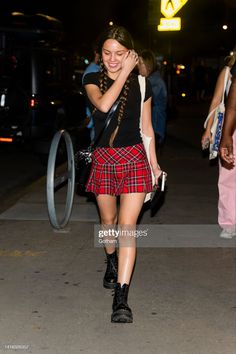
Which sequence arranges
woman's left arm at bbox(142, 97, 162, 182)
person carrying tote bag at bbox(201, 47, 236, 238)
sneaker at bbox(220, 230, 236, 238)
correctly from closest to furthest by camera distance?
woman's left arm at bbox(142, 97, 162, 182)
person carrying tote bag at bbox(201, 47, 236, 238)
sneaker at bbox(220, 230, 236, 238)

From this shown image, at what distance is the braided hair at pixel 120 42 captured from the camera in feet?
13.8

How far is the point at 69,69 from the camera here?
1312 cm

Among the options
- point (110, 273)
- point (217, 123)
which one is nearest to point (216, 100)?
point (217, 123)

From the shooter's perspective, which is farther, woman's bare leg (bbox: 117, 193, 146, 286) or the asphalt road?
the asphalt road

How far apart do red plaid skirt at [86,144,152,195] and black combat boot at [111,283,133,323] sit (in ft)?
2.17

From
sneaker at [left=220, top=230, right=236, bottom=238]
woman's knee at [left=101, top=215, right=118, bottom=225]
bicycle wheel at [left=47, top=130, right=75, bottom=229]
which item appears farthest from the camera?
sneaker at [left=220, top=230, right=236, bottom=238]

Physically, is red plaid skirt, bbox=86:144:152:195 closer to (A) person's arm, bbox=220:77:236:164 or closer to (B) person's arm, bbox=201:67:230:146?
(A) person's arm, bbox=220:77:236:164

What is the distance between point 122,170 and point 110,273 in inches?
38.1

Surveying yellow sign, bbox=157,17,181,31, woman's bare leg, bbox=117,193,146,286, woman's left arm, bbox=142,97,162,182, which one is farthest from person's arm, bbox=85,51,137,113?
yellow sign, bbox=157,17,181,31

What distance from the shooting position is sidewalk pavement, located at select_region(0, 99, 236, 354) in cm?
394

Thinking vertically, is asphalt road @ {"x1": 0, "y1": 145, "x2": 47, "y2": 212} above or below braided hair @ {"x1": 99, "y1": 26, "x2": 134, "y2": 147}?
below

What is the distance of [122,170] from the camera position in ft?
14.3

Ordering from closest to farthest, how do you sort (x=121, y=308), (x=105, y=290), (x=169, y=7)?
1. (x=121, y=308)
2. (x=105, y=290)
3. (x=169, y=7)

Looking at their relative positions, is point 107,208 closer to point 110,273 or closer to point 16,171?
point 110,273
